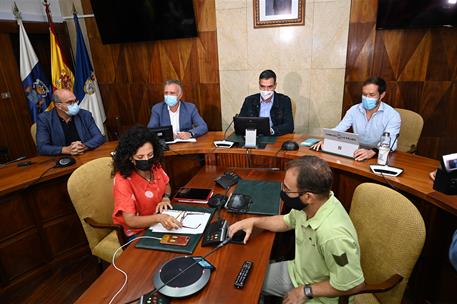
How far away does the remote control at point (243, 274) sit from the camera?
3.68 ft

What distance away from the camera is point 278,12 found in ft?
11.0

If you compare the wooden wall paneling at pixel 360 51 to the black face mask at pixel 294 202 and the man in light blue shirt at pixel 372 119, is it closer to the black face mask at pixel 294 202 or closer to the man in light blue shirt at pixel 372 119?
the man in light blue shirt at pixel 372 119

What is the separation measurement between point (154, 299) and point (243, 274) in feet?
1.16

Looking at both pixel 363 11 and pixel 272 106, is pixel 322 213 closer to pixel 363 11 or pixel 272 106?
pixel 272 106

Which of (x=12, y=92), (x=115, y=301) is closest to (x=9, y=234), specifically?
(x=115, y=301)

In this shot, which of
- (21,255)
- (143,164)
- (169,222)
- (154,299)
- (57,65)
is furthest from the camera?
(57,65)

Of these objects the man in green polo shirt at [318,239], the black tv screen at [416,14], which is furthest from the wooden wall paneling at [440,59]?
the man in green polo shirt at [318,239]

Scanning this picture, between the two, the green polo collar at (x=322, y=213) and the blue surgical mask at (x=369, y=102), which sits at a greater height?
the blue surgical mask at (x=369, y=102)

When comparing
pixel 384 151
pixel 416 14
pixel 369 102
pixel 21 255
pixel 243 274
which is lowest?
pixel 21 255

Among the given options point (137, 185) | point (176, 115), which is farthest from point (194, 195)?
point (176, 115)

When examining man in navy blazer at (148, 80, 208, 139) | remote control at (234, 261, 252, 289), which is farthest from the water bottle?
man in navy blazer at (148, 80, 208, 139)

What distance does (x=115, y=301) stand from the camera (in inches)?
42.9

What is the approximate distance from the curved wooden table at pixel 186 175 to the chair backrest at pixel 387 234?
1.39 feet

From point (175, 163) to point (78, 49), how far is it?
2.58 metres
